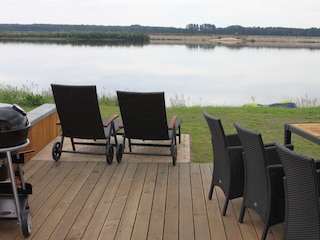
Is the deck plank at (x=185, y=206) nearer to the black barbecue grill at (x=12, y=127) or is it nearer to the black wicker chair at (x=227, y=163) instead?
the black wicker chair at (x=227, y=163)

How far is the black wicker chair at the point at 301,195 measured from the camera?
1932 millimetres

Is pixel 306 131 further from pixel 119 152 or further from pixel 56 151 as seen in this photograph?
pixel 56 151

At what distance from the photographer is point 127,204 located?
3.50 m

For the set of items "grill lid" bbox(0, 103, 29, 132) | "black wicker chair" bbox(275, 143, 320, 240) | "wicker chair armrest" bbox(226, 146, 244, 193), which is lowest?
"wicker chair armrest" bbox(226, 146, 244, 193)

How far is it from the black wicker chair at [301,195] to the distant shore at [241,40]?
24.2 metres

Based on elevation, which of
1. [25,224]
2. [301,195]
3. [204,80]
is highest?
[301,195]

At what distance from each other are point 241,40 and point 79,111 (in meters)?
25.2

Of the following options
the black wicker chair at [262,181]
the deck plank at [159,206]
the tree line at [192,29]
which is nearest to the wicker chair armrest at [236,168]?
the black wicker chair at [262,181]

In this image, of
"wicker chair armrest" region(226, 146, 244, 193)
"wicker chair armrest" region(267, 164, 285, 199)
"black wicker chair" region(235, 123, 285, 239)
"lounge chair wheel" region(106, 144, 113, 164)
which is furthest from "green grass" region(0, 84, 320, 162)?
"wicker chair armrest" region(267, 164, 285, 199)

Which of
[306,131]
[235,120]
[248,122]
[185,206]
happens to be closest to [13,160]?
[185,206]

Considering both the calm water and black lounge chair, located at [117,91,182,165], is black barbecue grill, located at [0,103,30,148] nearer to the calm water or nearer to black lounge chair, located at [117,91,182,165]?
black lounge chair, located at [117,91,182,165]

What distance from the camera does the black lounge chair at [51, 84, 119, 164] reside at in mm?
4504

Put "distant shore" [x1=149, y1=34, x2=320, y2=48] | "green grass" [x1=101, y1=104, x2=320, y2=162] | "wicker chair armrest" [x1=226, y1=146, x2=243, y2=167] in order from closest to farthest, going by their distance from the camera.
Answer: "wicker chair armrest" [x1=226, y1=146, x2=243, y2=167], "green grass" [x1=101, y1=104, x2=320, y2=162], "distant shore" [x1=149, y1=34, x2=320, y2=48]

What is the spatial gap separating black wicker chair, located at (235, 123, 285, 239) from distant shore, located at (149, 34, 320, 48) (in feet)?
77.5
